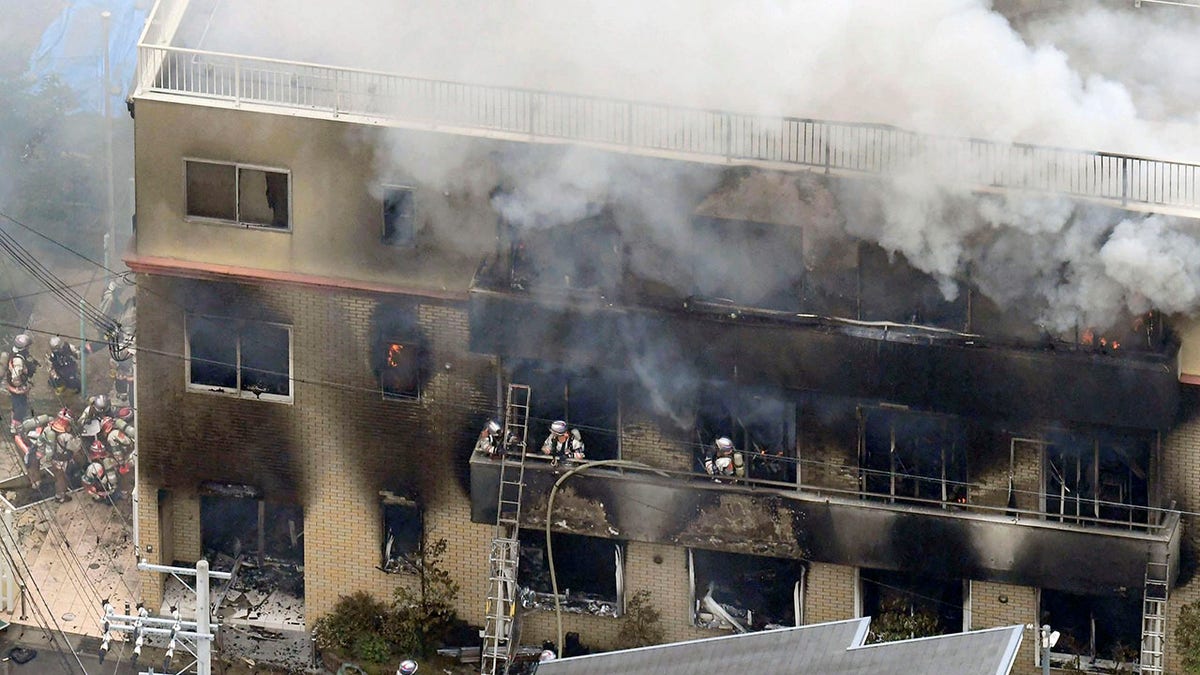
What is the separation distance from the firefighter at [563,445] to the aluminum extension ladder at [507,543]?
0.33 m

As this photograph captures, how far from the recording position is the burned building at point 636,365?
105 feet

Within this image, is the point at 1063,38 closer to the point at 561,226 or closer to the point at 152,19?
the point at 561,226

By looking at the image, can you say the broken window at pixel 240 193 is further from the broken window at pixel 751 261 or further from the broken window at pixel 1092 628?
the broken window at pixel 1092 628

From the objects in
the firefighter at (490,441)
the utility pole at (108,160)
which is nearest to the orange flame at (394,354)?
the firefighter at (490,441)

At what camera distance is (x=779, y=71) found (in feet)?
107

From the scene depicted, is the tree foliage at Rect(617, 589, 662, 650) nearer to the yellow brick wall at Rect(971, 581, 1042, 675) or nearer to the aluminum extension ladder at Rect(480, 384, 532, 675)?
the aluminum extension ladder at Rect(480, 384, 532, 675)

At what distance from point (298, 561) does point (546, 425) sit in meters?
4.21

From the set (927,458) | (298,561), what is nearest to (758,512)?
(927,458)

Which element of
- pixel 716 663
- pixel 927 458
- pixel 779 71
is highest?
pixel 779 71

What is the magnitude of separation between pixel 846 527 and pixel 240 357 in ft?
26.3

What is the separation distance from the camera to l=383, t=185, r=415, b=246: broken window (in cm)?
3347

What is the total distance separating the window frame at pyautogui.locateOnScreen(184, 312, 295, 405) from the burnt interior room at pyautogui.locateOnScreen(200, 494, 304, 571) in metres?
1.61

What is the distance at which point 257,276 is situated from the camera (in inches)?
1335

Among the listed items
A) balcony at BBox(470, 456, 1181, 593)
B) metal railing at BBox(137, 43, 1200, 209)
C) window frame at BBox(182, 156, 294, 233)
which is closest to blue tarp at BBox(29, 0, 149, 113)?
metal railing at BBox(137, 43, 1200, 209)
